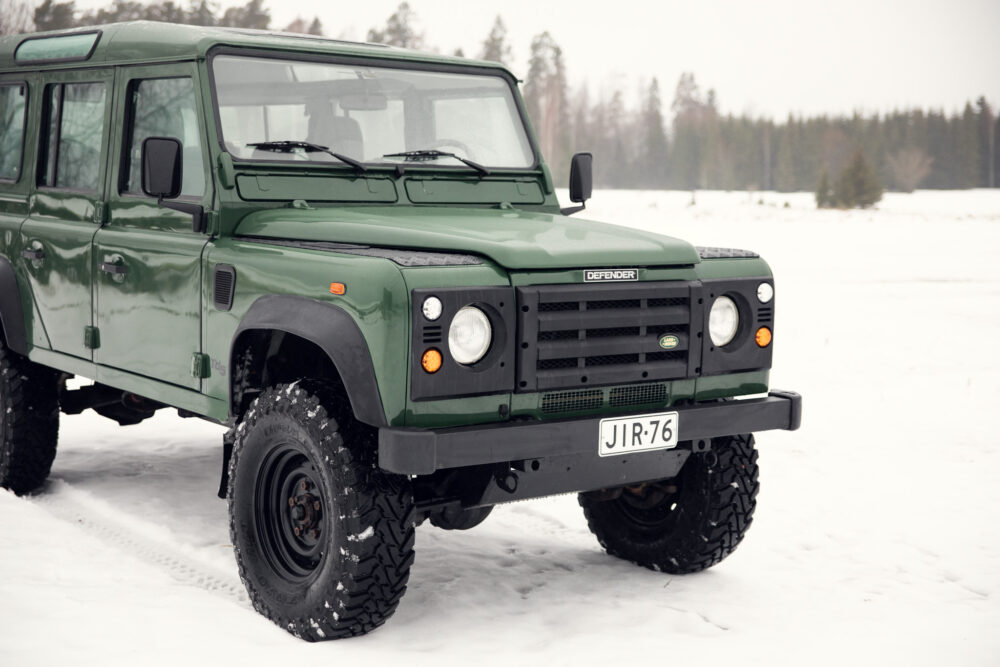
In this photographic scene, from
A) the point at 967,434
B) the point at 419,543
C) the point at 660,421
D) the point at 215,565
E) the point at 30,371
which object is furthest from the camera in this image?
the point at 967,434

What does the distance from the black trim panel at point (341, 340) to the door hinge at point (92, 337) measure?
167cm

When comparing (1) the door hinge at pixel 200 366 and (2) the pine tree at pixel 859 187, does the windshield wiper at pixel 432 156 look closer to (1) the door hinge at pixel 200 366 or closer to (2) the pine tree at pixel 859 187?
(1) the door hinge at pixel 200 366

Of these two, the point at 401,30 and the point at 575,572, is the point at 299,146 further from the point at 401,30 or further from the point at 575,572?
the point at 401,30

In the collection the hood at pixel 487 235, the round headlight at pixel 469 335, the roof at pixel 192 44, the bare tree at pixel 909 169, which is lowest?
the round headlight at pixel 469 335

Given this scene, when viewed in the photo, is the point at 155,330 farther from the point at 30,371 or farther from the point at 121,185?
the point at 30,371

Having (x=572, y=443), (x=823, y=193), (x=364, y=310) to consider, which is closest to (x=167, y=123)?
(x=364, y=310)

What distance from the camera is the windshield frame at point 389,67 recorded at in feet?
16.0

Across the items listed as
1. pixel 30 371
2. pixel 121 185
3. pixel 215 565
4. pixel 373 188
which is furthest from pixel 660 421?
pixel 30 371

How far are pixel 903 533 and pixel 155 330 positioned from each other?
3.74m

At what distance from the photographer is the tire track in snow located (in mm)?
4934

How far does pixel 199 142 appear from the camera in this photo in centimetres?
488

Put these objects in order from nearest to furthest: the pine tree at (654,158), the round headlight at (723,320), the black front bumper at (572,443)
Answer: the black front bumper at (572,443) → the round headlight at (723,320) → the pine tree at (654,158)

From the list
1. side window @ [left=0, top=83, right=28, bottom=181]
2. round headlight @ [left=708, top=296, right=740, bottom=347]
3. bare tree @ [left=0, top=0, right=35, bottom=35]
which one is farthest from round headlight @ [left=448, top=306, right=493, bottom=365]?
bare tree @ [left=0, top=0, right=35, bottom=35]

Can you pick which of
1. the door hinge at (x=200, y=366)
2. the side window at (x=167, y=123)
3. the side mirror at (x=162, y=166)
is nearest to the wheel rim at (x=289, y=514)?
the door hinge at (x=200, y=366)
